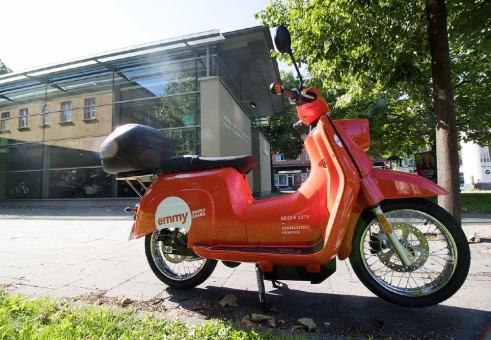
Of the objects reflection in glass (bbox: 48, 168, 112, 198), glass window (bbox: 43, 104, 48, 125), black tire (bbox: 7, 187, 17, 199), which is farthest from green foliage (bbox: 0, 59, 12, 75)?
reflection in glass (bbox: 48, 168, 112, 198)

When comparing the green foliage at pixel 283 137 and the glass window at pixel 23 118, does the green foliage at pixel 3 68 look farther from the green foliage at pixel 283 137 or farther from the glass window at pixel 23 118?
the green foliage at pixel 283 137

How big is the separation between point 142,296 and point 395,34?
17.2 ft

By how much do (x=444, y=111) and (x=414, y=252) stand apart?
3.11 metres

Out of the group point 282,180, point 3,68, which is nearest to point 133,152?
point 3,68

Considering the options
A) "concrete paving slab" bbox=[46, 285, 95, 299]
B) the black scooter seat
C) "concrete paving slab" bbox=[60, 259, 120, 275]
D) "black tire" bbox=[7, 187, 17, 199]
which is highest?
the black scooter seat

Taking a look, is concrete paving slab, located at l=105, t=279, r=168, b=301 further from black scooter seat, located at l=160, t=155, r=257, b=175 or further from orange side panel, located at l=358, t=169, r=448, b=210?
orange side panel, located at l=358, t=169, r=448, b=210

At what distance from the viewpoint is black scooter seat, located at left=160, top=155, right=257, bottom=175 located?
2.36 m

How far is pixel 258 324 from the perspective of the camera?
1878 millimetres

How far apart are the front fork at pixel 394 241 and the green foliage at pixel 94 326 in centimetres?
104

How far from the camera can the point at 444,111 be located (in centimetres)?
406

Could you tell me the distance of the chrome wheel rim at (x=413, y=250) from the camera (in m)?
1.88

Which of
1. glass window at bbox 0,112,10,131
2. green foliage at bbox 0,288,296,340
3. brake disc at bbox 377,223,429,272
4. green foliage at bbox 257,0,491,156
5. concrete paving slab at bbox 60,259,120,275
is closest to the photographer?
green foliage at bbox 0,288,296,340

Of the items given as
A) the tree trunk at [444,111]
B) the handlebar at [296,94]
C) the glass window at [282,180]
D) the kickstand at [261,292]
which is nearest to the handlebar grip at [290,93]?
the handlebar at [296,94]

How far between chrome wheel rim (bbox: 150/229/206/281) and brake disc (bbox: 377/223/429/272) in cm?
153
